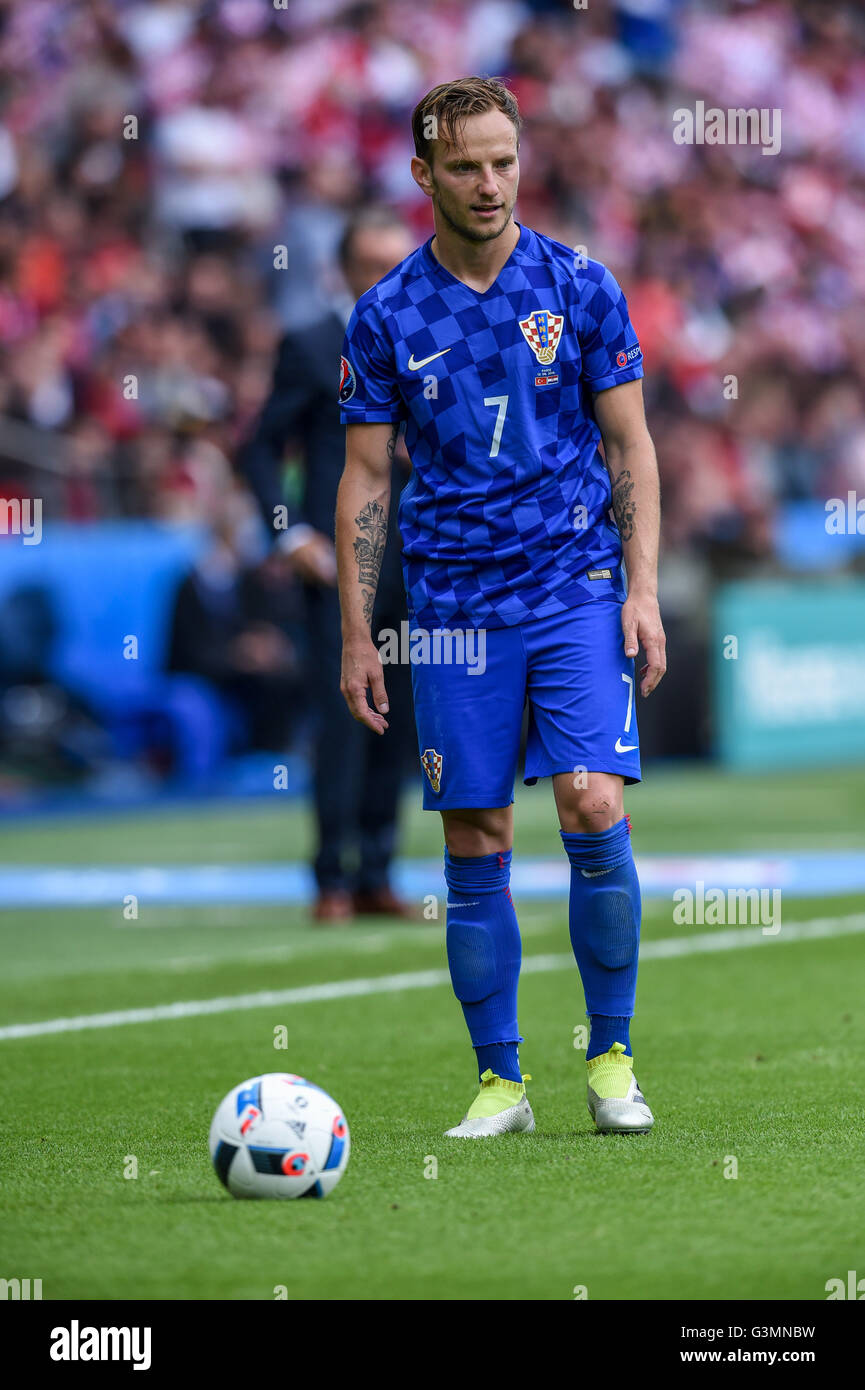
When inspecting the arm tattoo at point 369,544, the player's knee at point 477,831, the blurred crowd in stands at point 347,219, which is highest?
the blurred crowd in stands at point 347,219

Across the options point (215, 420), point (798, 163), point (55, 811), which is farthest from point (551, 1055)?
point (798, 163)

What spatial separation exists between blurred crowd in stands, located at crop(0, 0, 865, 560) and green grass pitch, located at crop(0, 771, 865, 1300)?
22.3 feet

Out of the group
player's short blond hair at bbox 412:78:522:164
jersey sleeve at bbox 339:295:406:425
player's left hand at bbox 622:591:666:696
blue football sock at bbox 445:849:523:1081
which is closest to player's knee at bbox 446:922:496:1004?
blue football sock at bbox 445:849:523:1081

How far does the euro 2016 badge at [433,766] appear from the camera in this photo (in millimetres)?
4664

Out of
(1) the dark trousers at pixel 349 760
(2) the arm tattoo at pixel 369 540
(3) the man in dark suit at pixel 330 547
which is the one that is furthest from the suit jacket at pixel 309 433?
(2) the arm tattoo at pixel 369 540

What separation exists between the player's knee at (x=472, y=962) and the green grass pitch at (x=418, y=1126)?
1.06 feet

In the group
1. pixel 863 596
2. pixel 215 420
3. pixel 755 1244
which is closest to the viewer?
pixel 755 1244

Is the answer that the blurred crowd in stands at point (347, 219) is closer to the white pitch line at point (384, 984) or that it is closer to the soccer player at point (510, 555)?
the white pitch line at point (384, 984)

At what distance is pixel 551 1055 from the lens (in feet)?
19.4

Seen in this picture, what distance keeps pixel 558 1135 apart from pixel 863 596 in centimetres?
1264

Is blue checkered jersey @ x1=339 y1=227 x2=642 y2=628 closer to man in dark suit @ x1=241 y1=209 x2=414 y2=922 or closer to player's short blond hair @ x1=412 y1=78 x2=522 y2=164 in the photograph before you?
player's short blond hair @ x1=412 y1=78 x2=522 y2=164

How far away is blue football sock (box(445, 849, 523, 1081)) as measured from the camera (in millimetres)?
4742
